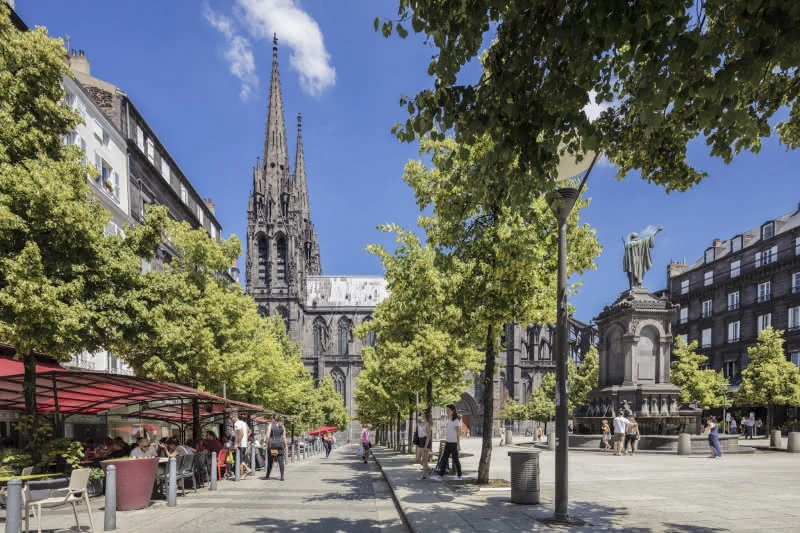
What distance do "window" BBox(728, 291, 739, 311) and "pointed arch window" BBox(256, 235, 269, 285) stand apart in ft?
221

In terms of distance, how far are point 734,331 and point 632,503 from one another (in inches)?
2277

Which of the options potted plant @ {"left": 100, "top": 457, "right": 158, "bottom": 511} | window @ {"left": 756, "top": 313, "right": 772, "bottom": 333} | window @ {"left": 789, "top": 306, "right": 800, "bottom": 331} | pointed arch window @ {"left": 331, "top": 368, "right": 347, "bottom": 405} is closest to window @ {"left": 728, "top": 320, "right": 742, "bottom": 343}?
window @ {"left": 756, "top": 313, "right": 772, "bottom": 333}

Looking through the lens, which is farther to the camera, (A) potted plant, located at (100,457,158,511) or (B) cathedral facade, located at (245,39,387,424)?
(B) cathedral facade, located at (245,39,387,424)

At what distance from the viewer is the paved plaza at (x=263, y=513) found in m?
9.32

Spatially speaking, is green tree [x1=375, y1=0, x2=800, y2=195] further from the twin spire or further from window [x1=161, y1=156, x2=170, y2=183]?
the twin spire

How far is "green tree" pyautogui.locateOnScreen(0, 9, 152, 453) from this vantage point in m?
11.3

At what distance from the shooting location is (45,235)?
1206 cm

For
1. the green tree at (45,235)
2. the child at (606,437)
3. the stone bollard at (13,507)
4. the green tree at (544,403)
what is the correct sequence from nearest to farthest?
1. the stone bollard at (13,507)
2. the green tree at (45,235)
3. the child at (606,437)
4. the green tree at (544,403)

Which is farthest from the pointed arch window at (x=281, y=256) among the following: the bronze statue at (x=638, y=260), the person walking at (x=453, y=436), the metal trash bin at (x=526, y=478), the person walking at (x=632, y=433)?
the metal trash bin at (x=526, y=478)

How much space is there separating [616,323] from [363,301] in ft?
280

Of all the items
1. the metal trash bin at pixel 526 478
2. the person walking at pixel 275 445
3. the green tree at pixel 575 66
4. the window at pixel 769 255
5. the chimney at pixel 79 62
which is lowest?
the person walking at pixel 275 445

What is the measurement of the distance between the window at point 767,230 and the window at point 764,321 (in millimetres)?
7776

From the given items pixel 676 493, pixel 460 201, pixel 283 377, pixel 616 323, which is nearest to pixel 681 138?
pixel 460 201

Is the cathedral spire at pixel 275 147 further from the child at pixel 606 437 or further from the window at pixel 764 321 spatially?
the child at pixel 606 437
